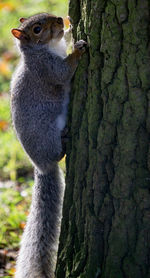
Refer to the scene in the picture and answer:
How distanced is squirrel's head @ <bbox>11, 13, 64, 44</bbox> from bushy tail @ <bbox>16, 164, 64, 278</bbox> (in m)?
0.81

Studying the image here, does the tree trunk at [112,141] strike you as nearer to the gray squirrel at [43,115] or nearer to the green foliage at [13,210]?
the gray squirrel at [43,115]

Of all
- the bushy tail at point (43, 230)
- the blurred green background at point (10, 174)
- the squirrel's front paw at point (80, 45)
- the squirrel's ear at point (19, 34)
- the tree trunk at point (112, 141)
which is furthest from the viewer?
the blurred green background at point (10, 174)

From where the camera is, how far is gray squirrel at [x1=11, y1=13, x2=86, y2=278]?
2.90 m

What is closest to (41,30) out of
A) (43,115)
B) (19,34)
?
(19,34)

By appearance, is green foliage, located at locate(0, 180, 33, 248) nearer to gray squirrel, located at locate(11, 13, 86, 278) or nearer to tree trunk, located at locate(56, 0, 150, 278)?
gray squirrel, located at locate(11, 13, 86, 278)

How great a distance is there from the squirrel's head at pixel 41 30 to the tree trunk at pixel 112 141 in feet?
1.25

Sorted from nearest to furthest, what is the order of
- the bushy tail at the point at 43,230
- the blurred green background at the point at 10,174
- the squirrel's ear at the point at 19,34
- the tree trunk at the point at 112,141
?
the tree trunk at the point at 112,141
the bushy tail at the point at 43,230
the squirrel's ear at the point at 19,34
the blurred green background at the point at 10,174

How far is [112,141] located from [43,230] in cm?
85

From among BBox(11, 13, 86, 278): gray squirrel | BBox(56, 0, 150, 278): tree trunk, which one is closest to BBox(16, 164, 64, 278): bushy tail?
BBox(11, 13, 86, 278): gray squirrel

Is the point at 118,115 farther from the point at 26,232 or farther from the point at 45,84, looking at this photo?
the point at 26,232

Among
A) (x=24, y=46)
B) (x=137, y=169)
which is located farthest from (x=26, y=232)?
(x=24, y=46)

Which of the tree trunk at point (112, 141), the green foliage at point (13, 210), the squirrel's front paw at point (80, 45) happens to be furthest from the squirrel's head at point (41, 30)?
the green foliage at point (13, 210)

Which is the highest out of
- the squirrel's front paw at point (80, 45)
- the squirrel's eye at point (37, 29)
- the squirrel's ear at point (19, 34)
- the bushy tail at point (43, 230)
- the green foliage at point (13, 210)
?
the squirrel's eye at point (37, 29)

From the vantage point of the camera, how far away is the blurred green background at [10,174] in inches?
148
